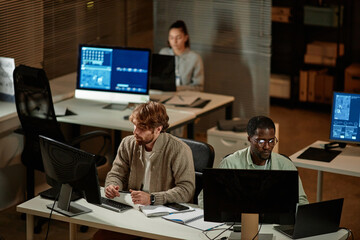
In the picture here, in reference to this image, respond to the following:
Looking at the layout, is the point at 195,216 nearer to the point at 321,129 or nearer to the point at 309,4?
the point at 321,129

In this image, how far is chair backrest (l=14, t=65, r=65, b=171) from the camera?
5.39 meters

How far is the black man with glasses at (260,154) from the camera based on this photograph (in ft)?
13.7

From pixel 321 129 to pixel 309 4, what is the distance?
161cm

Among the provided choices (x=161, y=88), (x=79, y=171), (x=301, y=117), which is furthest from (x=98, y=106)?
(x=301, y=117)

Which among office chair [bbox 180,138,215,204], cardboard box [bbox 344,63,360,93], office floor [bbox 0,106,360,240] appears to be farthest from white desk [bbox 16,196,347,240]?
cardboard box [bbox 344,63,360,93]

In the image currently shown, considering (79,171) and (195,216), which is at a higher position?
(79,171)

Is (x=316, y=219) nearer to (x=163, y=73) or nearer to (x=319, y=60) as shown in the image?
(x=163, y=73)

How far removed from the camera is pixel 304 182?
655 cm

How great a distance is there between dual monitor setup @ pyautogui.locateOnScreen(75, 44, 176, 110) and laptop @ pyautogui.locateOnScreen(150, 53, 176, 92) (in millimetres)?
259

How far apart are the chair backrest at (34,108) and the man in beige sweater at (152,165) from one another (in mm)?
1031

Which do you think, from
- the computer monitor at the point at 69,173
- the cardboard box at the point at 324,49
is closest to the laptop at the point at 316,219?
the computer monitor at the point at 69,173

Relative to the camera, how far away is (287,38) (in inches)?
357

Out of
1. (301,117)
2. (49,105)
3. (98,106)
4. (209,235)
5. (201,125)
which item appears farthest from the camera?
(301,117)

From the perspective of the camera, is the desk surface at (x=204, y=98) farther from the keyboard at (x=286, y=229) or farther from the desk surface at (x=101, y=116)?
the keyboard at (x=286, y=229)
